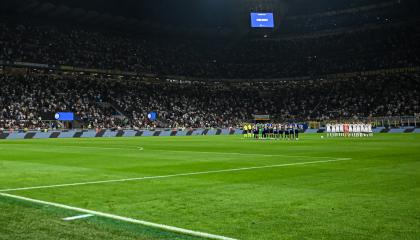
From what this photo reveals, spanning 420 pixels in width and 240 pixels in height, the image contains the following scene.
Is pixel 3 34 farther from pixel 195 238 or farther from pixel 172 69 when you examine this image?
pixel 195 238

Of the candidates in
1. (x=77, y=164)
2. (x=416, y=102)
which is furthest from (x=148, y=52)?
(x=77, y=164)

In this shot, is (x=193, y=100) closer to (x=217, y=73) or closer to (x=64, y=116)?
(x=217, y=73)

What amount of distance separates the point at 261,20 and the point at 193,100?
17.1 meters

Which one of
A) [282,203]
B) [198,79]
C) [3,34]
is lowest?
[282,203]

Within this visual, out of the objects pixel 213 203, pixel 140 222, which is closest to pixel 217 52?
pixel 213 203

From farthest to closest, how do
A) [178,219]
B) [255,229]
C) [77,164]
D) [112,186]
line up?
[77,164], [112,186], [178,219], [255,229]

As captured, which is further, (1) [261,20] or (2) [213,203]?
(1) [261,20]

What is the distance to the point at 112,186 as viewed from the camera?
11.3m

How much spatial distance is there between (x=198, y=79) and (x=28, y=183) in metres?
72.8

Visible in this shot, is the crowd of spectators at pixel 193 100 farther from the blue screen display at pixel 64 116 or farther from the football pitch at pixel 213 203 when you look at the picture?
the football pitch at pixel 213 203

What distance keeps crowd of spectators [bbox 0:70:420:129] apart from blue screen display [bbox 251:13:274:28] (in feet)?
42.8

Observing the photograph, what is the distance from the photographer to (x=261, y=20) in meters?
79.6

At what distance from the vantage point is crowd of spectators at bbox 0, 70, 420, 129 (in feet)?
199

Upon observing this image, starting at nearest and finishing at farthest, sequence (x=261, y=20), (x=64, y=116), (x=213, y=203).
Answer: (x=213, y=203), (x=64, y=116), (x=261, y=20)
